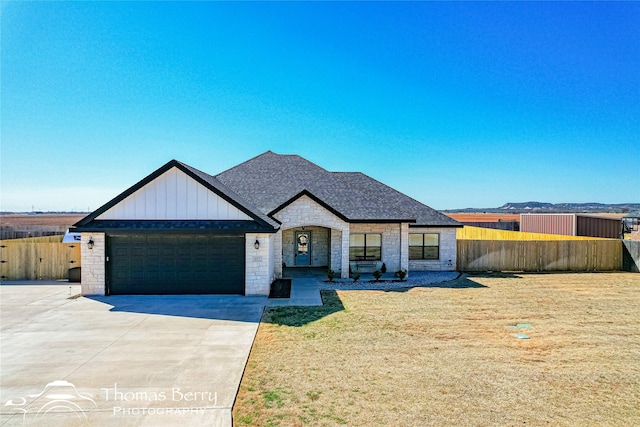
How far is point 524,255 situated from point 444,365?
15915mm

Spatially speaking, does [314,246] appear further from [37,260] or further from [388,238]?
[37,260]

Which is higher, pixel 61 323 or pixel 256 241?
pixel 256 241

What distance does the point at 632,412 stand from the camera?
233 inches

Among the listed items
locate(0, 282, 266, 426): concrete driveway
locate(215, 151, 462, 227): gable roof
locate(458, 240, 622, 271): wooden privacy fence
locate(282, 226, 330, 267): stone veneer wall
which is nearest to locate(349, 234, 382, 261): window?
locate(215, 151, 462, 227): gable roof

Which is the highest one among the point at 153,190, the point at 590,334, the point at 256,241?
the point at 153,190

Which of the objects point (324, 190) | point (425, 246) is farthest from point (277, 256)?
point (425, 246)

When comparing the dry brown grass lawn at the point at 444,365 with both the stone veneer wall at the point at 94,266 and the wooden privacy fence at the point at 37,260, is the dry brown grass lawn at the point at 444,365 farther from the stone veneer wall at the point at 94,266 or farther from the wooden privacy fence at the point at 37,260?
the wooden privacy fence at the point at 37,260

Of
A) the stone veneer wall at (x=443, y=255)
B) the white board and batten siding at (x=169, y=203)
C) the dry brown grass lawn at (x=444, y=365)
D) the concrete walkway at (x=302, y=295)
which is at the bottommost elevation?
the dry brown grass lawn at (x=444, y=365)

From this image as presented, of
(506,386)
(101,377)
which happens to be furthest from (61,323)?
(506,386)

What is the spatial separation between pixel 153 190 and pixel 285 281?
23.2 ft

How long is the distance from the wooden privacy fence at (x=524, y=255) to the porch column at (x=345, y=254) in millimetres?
7282

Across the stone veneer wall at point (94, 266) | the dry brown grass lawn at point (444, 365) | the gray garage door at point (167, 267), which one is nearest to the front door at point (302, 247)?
the gray garage door at point (167, 267)

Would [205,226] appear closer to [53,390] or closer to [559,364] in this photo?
[53,390]

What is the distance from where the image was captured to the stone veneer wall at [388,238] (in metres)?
18.9
